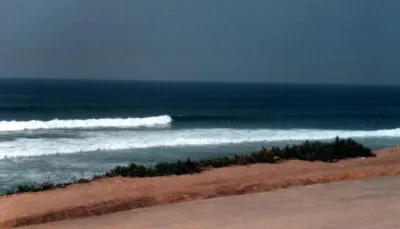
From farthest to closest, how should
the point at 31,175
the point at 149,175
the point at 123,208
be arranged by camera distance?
the point at 31,175
the point at 149,175
the point at 123,208

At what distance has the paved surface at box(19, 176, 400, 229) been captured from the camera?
28.6 ft

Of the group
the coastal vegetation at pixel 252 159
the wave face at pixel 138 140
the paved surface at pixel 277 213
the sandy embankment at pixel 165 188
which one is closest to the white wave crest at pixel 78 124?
the wave face at pixel 138 140

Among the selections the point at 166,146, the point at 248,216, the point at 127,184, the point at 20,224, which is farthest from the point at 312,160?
the point at 166,146

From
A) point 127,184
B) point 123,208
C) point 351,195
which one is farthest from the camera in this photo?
point 127,184

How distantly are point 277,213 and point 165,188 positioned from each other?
8.12ft

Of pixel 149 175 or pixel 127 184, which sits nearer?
pixel 127 184

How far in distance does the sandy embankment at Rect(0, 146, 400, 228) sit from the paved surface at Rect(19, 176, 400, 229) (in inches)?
13.9

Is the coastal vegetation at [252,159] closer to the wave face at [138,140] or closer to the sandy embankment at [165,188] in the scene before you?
the sandy embankment at [165,188]

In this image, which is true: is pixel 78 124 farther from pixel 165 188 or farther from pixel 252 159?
pixel 165 188

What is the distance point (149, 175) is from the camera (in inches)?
498

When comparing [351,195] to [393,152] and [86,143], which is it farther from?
[86,143]

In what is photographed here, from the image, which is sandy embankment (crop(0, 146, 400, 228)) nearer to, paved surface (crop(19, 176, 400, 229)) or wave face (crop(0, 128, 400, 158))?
paved surface (crop(19, 176, 400, 229))

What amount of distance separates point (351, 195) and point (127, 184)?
12.5 feet

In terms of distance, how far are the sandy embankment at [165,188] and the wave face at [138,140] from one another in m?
9.29
